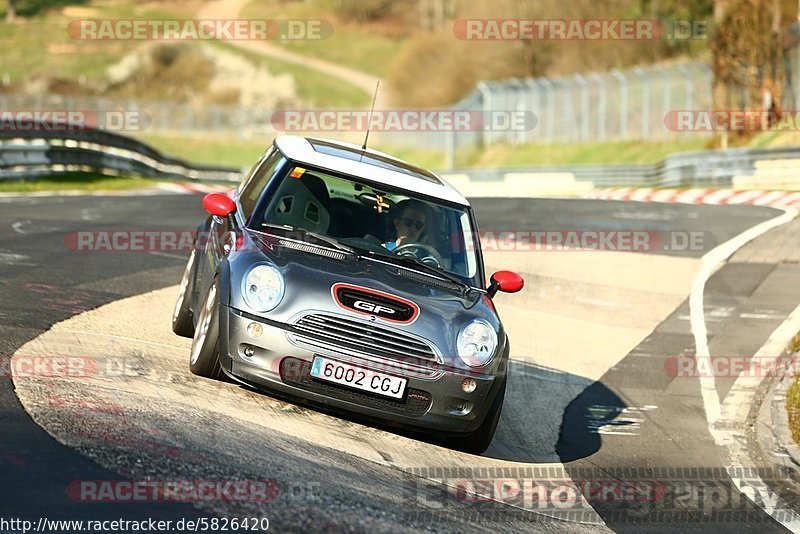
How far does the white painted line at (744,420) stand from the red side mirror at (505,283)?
6.27ft

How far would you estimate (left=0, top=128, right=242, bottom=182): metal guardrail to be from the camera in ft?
79.9

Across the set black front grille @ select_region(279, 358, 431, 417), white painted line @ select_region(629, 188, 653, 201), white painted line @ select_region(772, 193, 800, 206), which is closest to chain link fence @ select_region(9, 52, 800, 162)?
white painted line @ select_region(629, 188, 653, 201)

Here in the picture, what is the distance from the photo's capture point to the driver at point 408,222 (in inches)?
318

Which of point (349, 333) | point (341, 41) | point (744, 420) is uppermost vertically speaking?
point (341, 41)

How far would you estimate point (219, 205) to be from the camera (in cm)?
826

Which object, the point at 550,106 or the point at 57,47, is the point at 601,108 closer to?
the point at 550,106

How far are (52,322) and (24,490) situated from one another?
13.3 feet

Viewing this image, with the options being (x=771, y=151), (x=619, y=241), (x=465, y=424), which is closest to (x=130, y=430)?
(x=465, y=424)

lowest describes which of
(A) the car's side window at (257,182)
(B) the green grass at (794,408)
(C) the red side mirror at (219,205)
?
(B) the green grass at (794,408)

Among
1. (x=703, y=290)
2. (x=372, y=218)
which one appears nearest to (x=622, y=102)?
(x=703, y=290)

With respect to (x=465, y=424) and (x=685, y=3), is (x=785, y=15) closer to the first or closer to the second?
→ (x=685, y=3)

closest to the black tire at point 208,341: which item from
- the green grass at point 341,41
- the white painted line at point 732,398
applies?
the white painted line at point 732,398

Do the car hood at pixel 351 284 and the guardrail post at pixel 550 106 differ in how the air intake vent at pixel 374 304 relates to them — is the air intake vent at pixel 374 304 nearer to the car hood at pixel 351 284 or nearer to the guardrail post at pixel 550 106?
the car hood at pixel 351 284

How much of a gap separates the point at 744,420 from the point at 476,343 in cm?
342
